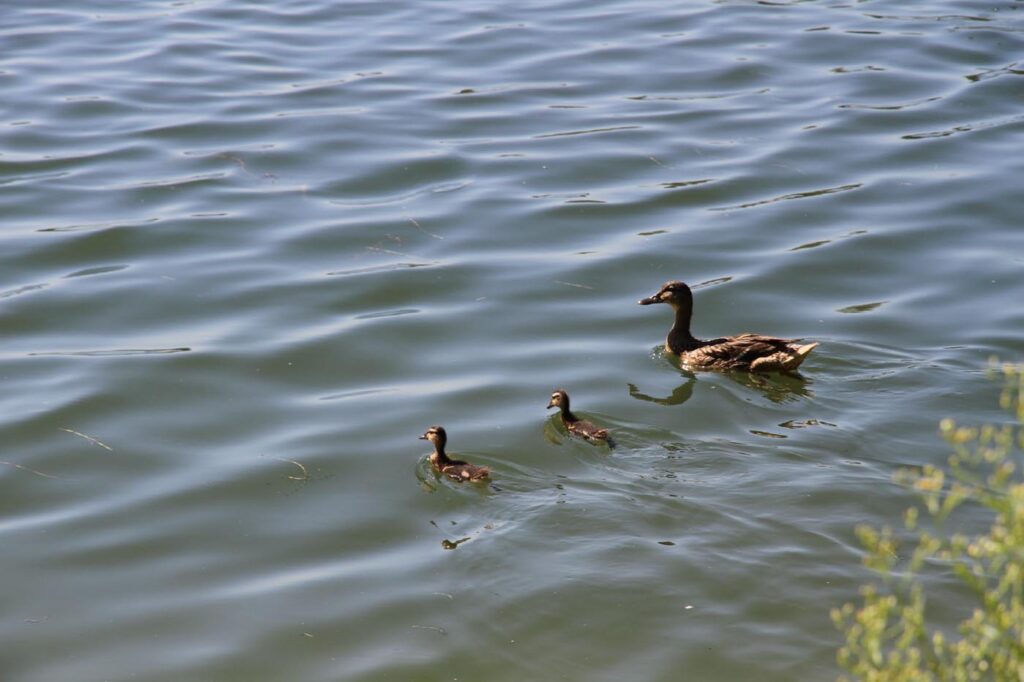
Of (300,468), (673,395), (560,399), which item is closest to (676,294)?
(673,395)

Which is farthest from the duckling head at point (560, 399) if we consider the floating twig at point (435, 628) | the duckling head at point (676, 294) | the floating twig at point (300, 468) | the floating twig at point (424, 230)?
the floating twig at point (424, 230)

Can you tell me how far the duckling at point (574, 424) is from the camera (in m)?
10.0

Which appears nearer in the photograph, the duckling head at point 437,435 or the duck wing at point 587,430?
the duckling head at point 437,435

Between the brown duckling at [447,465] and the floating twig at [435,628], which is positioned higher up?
the brown duckling at [447,465]

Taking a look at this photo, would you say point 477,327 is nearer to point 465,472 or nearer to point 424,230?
point 424,230

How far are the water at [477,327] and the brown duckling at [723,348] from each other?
0.17 m

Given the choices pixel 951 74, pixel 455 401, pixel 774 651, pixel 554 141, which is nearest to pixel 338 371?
pixel 455 401

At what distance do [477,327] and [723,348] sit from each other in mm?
Result: 2231

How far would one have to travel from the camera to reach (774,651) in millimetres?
7652

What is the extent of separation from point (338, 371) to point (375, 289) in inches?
65.5

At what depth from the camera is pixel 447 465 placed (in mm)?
9688

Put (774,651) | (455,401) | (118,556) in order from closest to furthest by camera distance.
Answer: (774,651) < (118,556) < (455,401)

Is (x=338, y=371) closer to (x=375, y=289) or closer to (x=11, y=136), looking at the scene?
(x=375, y=289)

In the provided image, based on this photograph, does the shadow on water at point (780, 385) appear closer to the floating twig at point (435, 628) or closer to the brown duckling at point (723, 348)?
the brown duckling at point (723, 348)
